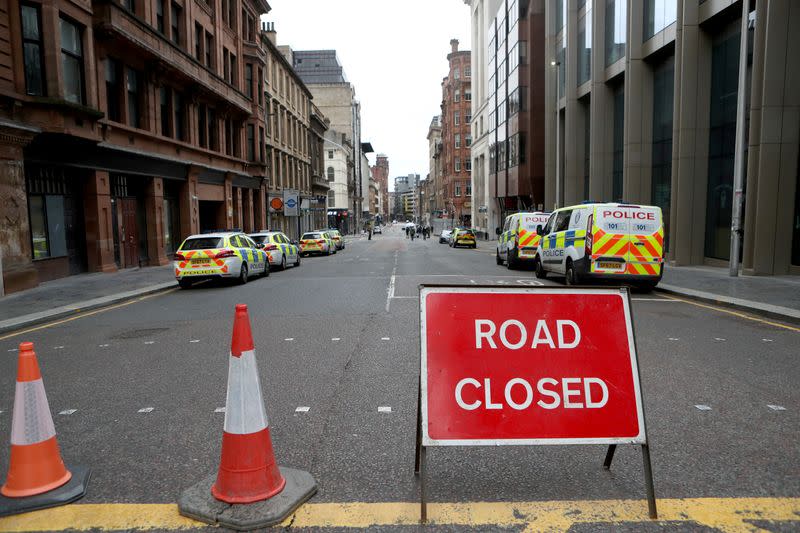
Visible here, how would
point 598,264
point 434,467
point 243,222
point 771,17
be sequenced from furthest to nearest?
point 243,222, point 771,17, point 598,264, point 434,467

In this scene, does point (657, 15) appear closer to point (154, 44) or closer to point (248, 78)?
point (154, 44)

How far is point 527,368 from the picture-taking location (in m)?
3.57

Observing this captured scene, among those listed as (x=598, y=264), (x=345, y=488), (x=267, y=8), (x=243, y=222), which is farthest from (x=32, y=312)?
(x=267, y=8)

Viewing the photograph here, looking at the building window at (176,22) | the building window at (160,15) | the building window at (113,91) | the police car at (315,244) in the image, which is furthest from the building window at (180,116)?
the police car at (315,244)

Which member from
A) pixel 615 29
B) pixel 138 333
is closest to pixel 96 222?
pixel 138 333

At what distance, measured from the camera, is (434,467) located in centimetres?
401

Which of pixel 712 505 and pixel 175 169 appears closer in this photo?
pixel 712 505

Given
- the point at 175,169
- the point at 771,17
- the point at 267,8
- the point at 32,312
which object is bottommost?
the point at 32,312

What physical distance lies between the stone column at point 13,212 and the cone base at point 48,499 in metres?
12.9

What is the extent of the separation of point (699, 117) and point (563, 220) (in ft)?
30.1

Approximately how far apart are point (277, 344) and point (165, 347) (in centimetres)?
156

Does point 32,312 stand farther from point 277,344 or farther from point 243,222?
point 243,222

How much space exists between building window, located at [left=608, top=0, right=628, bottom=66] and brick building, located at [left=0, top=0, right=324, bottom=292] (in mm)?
19547

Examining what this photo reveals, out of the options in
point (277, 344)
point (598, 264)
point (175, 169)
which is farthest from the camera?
point (175, 169)
